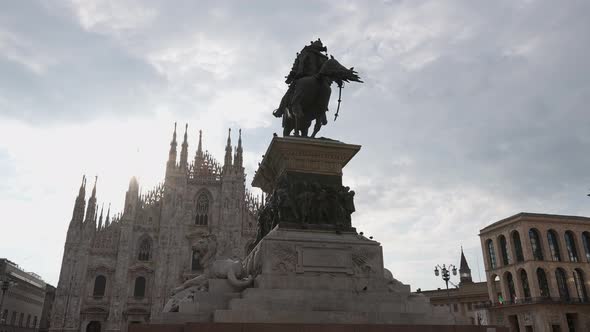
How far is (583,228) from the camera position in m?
40.7

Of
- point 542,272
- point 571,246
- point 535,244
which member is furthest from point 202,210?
point 571,246

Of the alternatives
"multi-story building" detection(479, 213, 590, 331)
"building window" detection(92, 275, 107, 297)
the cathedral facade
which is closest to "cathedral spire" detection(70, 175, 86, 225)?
the cathedral facade

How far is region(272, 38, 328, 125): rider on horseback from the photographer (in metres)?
8.58

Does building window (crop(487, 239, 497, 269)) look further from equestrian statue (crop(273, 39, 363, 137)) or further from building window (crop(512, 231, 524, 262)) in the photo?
equestrian statue (crop(273, 39, 363, 137))

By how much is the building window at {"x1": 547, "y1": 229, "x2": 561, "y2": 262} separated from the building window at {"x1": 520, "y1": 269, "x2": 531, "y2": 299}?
2691mm

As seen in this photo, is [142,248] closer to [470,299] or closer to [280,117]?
[470,299]

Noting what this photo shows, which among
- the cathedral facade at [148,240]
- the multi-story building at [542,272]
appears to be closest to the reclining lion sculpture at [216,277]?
the cathedral facade at [148,240]

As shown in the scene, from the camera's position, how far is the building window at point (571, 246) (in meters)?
39.7

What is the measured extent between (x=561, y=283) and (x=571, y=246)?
3.87m

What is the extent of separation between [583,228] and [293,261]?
42.9 m

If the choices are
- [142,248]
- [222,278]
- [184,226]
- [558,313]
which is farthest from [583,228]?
[222,278]

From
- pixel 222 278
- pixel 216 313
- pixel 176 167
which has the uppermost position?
pixel 176 167

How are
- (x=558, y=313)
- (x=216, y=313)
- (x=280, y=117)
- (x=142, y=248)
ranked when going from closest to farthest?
(x=216, y=313)
(x=280, y=117)
(x=558, y=313)
(x=142, y=248)

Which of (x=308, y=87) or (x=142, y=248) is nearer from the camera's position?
(x=308, y=87)
